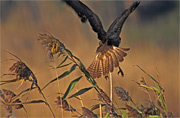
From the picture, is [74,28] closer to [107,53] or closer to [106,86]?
[106,86]

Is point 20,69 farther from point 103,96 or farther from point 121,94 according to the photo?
point 121,94

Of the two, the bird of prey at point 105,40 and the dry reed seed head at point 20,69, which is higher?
the bird of prey at point 105,40

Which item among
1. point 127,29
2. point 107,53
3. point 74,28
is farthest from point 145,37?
point 107,53

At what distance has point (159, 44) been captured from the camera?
8.55 metres

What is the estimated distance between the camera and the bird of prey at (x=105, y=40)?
155 inches

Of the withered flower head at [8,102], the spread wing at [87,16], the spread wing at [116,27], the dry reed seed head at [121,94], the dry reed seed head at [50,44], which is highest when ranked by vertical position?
the spread wing at [87,16]

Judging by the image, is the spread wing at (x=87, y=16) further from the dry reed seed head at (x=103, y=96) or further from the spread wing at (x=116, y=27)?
the dry reed seed head at (x=103, y=96)

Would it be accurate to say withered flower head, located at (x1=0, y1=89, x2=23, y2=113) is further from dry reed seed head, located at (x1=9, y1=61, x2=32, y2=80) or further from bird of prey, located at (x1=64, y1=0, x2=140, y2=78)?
bird of prey, located at (x1=64, y1=0, x2=140, y2=78)

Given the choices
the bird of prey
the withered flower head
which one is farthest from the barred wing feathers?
the withered flower head

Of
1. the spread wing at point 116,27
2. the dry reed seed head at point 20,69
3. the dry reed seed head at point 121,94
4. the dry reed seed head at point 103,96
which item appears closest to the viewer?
the dry reed seed head at point 20,69

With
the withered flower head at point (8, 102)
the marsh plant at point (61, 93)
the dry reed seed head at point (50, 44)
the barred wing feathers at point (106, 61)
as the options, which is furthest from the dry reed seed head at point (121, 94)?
the barred wing feathers at point (106, 61)

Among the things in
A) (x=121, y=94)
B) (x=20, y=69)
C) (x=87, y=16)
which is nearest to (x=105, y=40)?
(x=87, y=16)

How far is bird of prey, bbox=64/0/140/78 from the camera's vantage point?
3.94 m

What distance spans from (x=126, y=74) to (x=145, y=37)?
2916 millimetres
